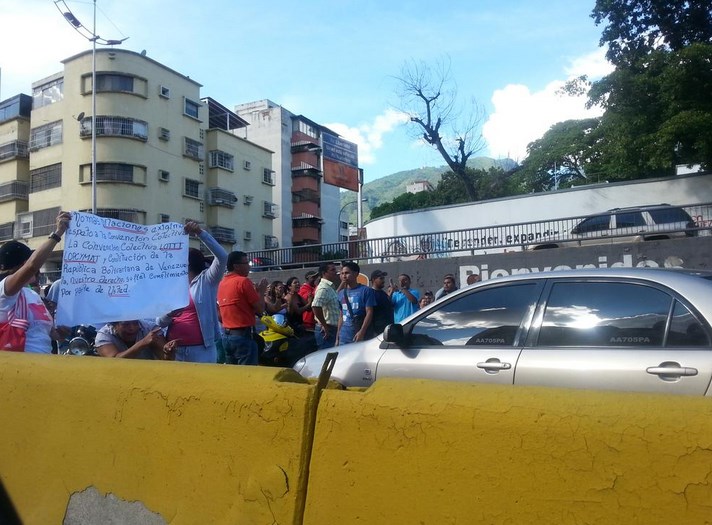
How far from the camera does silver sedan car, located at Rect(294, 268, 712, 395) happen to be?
11.3ft

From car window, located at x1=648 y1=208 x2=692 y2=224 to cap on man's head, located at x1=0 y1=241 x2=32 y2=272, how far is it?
1244cm

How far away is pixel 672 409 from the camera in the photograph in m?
1.72

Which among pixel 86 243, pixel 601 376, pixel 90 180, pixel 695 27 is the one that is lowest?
pixel 601 376

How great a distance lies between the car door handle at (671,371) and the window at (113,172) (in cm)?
3502

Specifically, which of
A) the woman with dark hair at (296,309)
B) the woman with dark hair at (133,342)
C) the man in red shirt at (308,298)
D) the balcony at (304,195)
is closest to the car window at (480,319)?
the woman with dark hair at (133,342)

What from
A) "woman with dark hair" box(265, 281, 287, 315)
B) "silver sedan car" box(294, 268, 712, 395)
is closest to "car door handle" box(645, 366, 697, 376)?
"silver sedan car" box(294, 268, 712, 395)

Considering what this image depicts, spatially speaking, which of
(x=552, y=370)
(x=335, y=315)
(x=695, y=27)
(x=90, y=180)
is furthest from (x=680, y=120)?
(x=90, y=180)

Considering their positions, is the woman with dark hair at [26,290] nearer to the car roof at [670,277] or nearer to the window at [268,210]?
the car roof at [670,277]

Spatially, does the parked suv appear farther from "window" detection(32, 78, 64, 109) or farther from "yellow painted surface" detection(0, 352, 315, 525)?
"window" detection(32, 78, 64, 109)

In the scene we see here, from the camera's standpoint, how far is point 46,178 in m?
37.4

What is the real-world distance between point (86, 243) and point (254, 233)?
41120mm

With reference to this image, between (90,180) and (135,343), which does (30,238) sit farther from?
(135,343)

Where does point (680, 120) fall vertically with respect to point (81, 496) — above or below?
above

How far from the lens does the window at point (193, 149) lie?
39.4 meters
